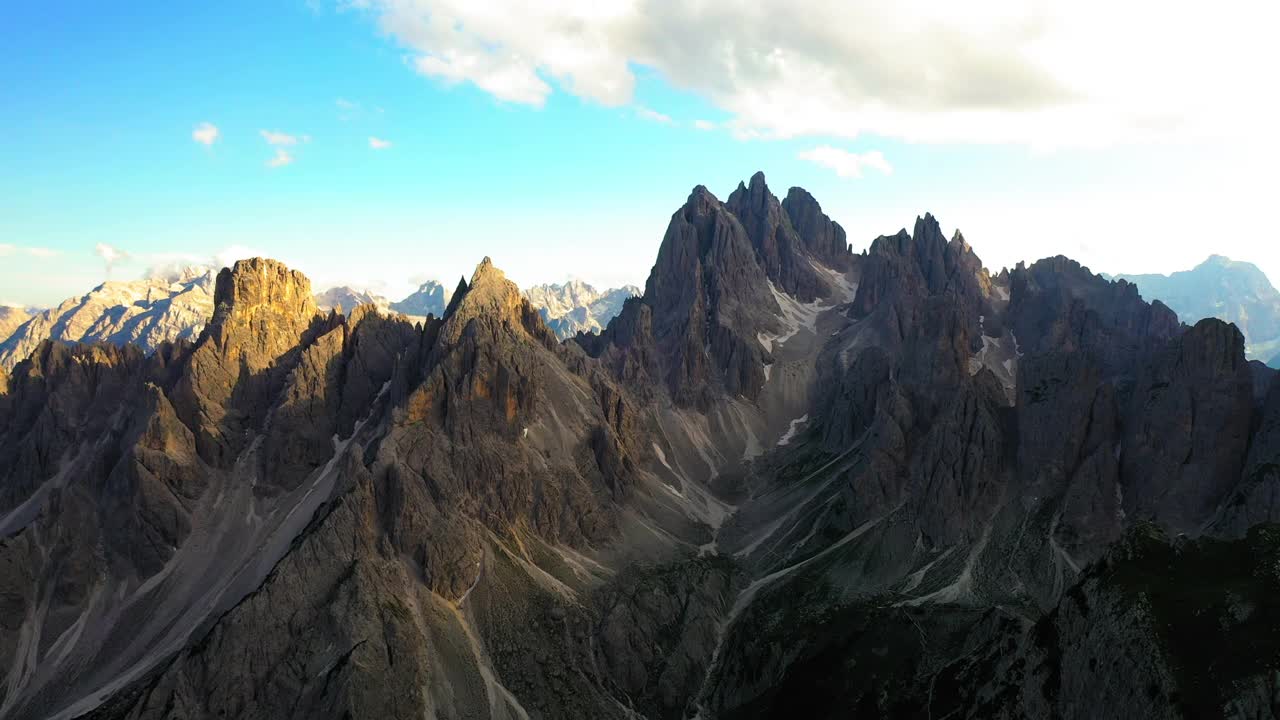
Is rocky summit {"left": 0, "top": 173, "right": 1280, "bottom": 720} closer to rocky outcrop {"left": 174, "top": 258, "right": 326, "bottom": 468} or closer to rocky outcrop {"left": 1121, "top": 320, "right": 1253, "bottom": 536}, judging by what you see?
rocky outcrop {"left": 1121, "top": 320, "right": 1253, "bottom": 536}

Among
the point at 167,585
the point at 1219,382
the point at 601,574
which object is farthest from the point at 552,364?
the point at 1219,382

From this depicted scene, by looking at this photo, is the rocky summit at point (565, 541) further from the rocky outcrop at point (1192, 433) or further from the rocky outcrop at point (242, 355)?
the rocky outcrop at point (242, 355)

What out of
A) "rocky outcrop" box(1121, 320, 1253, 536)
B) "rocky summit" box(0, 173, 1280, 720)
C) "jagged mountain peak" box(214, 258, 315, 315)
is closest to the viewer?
"rocky summit" box(0, 173, 1280, 720)

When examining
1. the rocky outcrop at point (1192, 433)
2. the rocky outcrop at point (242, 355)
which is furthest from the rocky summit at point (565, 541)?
the rocky outcrop at point (242, 355)

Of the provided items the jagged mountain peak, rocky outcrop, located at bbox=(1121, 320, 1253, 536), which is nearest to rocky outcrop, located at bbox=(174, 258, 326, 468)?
the jagged mountain peak

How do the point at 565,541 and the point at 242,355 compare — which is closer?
the point at 565,541

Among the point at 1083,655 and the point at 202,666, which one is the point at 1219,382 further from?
the point at 202,666

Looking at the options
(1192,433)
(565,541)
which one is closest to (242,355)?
(565,541)

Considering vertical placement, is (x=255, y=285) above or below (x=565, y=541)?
above

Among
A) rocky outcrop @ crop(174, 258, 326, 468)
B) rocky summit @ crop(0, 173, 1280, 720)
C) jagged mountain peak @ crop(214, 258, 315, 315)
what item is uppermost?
jagged mountain peak @ crop(214, 258, 315, 315)

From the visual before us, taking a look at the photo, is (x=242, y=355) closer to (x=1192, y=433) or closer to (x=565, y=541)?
(x=565, y=541)
